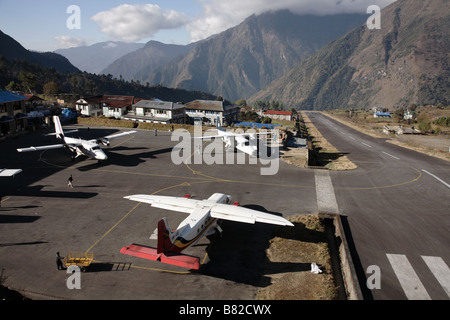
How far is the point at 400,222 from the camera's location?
30.4 metres

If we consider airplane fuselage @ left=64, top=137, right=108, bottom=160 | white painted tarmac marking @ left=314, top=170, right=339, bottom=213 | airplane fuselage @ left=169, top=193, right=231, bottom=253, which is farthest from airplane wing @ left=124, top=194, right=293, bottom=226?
airplane fuselage @ left=64, top=137, right=108, bottom=160

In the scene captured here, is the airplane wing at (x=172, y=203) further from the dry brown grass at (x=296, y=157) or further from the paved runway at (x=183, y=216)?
the dry brown grass at (x=296, y=157)

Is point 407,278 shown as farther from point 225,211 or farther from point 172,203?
point 172,203

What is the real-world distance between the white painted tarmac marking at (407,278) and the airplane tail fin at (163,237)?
59.9 feet

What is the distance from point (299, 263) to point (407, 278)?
27.5 feet

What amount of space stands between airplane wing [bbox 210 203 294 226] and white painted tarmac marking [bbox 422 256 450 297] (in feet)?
42.8

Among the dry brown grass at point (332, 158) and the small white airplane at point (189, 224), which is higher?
the dry brown grass at point (332, 158)

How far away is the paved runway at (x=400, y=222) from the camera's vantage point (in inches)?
834

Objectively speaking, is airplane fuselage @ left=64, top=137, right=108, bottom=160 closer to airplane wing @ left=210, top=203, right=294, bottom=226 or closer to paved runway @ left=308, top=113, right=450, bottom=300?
airplane wing @ left=210, top=203, right=294, bottom=226

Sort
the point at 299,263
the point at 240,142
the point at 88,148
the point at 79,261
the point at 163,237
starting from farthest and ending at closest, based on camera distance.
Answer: the point at 240,142, the point at 88,148, the point at 299,263, the point at 79,261, the point at 163,237

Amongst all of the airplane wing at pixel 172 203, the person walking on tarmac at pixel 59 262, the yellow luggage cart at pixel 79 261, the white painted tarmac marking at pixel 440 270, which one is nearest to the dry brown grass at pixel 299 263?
the white painted tarmac marking at pixel 440 270

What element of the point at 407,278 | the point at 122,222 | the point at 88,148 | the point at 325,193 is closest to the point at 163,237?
the point at 122,222
